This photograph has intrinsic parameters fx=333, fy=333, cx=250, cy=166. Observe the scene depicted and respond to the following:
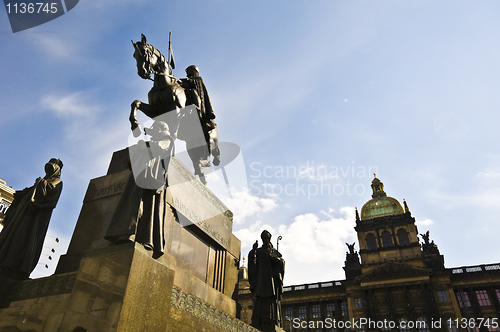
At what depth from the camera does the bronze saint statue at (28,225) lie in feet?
16.5

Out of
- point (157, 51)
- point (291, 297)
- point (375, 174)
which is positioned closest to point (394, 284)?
point (291, 297)

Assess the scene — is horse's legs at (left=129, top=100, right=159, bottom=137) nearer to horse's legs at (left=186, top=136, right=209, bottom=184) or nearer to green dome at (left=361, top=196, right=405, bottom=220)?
horse's legs at (left=186, top=136, right=209, bottom=184)

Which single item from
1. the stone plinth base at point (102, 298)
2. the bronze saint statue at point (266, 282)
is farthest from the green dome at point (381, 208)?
the stone plinth base at point (102, 298)

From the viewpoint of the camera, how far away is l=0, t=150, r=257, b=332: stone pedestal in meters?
3.88

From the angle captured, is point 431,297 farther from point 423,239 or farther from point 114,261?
point 114,261

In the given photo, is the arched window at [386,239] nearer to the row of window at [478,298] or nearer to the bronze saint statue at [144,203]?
the row of window at [478,298]

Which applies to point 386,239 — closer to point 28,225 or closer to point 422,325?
point 422,325

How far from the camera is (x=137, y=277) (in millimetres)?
4070

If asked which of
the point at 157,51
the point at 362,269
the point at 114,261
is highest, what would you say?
the point at 362,269

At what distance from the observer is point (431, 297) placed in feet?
160

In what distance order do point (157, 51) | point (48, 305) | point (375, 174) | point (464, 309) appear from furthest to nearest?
1. point (375, 174)
2. point (464, 309)
3. point (157, 51)
4. point (48, 305)

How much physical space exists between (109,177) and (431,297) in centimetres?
5492

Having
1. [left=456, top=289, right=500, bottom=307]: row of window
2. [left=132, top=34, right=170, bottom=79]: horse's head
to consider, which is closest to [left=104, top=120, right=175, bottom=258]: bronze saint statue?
[left=132, top=34, right=170, bottom=79]: horse's head

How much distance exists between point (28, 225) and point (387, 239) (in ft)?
220
